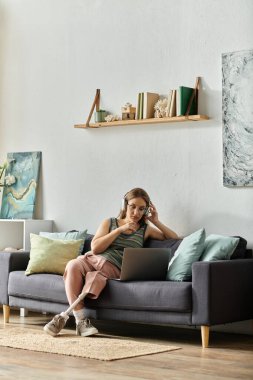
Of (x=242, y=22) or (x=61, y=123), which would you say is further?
(x=61, y=123)

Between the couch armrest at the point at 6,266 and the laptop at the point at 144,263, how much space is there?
45.5 inches

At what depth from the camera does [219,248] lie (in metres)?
5.59

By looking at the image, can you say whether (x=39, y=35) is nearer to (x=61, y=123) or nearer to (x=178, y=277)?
(x=61, y=123)

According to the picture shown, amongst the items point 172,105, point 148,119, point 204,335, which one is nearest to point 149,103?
point 148,119

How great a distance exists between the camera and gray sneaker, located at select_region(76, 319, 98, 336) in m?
5.62

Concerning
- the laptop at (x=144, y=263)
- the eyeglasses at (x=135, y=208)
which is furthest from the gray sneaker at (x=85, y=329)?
the eyeglasses at (x=135, y=208)

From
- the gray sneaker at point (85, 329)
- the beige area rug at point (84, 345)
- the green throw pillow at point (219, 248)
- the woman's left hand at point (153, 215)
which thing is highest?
the woman's left hand at point (153, 215)

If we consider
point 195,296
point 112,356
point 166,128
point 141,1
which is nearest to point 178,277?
point 195,296

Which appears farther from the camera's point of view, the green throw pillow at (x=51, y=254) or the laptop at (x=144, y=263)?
the green throw pillow at (x=51, y=254)

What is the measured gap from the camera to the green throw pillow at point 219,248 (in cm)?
557

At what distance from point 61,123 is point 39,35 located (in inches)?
33.0

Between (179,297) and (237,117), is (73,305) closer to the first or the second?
(179,297)

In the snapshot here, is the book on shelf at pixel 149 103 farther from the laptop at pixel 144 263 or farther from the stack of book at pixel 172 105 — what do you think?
the laptop at pixel 144 263

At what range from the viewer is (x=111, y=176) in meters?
6.79
